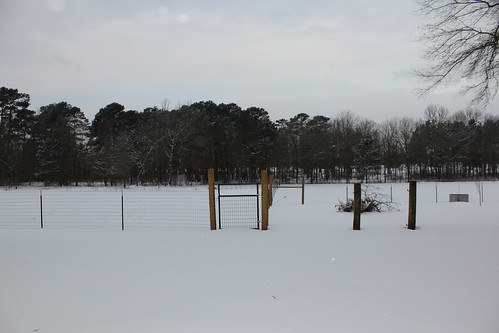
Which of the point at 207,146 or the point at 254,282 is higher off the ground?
the point at 207,146

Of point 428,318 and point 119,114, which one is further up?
point 119,114

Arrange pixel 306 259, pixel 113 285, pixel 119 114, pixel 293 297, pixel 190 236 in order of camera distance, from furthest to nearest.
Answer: pixel 119 114
pixel 190 236
pixel 306 259
pixel 113 285
pixel 293 297

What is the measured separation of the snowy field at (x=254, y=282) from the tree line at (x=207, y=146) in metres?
40.1

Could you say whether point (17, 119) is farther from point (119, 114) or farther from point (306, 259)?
point (306, 259)

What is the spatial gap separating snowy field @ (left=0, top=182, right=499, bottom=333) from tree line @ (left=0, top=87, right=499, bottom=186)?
1577 inches

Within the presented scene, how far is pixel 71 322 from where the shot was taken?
3965 millimetres

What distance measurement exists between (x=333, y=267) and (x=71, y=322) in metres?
3.88

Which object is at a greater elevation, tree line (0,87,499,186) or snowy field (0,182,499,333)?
tree line (0,87,499,186)

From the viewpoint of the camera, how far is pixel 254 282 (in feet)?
17.0

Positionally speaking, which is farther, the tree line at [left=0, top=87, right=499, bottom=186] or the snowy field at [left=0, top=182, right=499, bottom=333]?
the tree line at [left=0, top=87, right=499, bottom=186]

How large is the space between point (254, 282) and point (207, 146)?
4800 centimetres

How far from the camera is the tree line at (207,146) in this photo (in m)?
49.9

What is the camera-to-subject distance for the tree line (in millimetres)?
49906

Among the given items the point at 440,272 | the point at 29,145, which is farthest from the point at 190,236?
the point at 29,145
